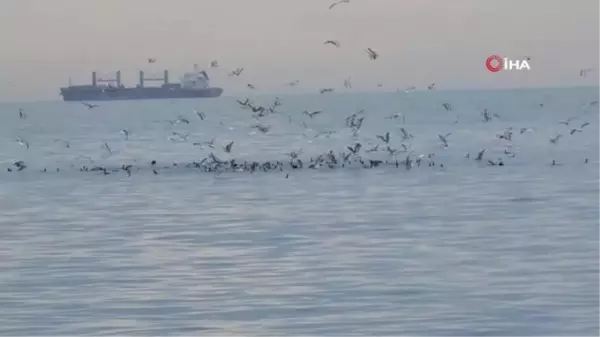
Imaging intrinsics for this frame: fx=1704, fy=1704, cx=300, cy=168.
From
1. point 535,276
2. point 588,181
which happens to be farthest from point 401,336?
point 588,181

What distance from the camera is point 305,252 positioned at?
2914 centimetres

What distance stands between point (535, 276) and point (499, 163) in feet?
112

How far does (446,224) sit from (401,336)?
14057 millimetres

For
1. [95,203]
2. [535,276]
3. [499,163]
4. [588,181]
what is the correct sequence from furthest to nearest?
[499,163] < [588,181] < [95,203] < [535,276]

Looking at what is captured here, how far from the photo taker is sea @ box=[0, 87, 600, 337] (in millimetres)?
21672

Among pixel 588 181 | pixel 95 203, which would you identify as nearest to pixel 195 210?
pixel 95 203

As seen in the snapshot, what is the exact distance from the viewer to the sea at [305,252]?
853 inches

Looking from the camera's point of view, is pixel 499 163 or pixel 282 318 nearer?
pixel 282 318

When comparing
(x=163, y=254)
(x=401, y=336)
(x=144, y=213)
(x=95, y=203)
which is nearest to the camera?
(x=401, y=336)

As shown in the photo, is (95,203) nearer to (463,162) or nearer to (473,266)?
A: (473,266)

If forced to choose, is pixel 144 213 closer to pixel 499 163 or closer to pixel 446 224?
pixel 446 224

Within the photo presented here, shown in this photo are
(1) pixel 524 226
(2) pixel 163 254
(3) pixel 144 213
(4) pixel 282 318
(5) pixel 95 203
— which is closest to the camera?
(4) pixel 282 318

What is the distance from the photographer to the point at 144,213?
127ft

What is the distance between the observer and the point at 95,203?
42.5m
